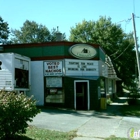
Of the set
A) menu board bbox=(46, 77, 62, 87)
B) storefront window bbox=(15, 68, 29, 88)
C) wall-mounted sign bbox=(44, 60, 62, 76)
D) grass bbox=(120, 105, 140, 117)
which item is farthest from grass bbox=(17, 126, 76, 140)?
wall-mounted sign bbox=(44, 60, 62, 76)

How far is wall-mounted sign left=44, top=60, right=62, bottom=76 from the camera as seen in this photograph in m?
18.4

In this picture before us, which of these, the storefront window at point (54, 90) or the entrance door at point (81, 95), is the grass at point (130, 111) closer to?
the entrance door at point (81, 95)

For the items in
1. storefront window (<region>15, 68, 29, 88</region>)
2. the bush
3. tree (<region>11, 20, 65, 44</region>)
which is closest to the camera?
the bush

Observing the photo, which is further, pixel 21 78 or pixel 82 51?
pixel 82 51

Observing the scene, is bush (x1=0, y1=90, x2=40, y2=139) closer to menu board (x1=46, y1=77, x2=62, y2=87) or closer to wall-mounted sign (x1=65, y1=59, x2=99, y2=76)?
menu board (x1=46, y1=77, x2=62, y2=87)

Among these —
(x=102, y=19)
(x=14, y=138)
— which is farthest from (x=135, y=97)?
(x=102, y=19)

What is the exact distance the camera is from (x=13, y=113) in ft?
24.0

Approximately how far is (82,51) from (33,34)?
1775 inches

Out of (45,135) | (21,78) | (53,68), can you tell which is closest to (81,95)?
(53,68)

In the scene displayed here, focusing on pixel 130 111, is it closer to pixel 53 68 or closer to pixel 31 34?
pixel 53 68

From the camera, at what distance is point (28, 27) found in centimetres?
6181

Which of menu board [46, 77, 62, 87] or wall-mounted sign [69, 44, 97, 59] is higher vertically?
wall-mounted sign [69, 44, 97, 59]

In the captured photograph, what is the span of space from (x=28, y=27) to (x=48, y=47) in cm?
4488

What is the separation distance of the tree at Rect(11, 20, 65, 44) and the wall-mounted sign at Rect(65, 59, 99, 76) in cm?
4197
